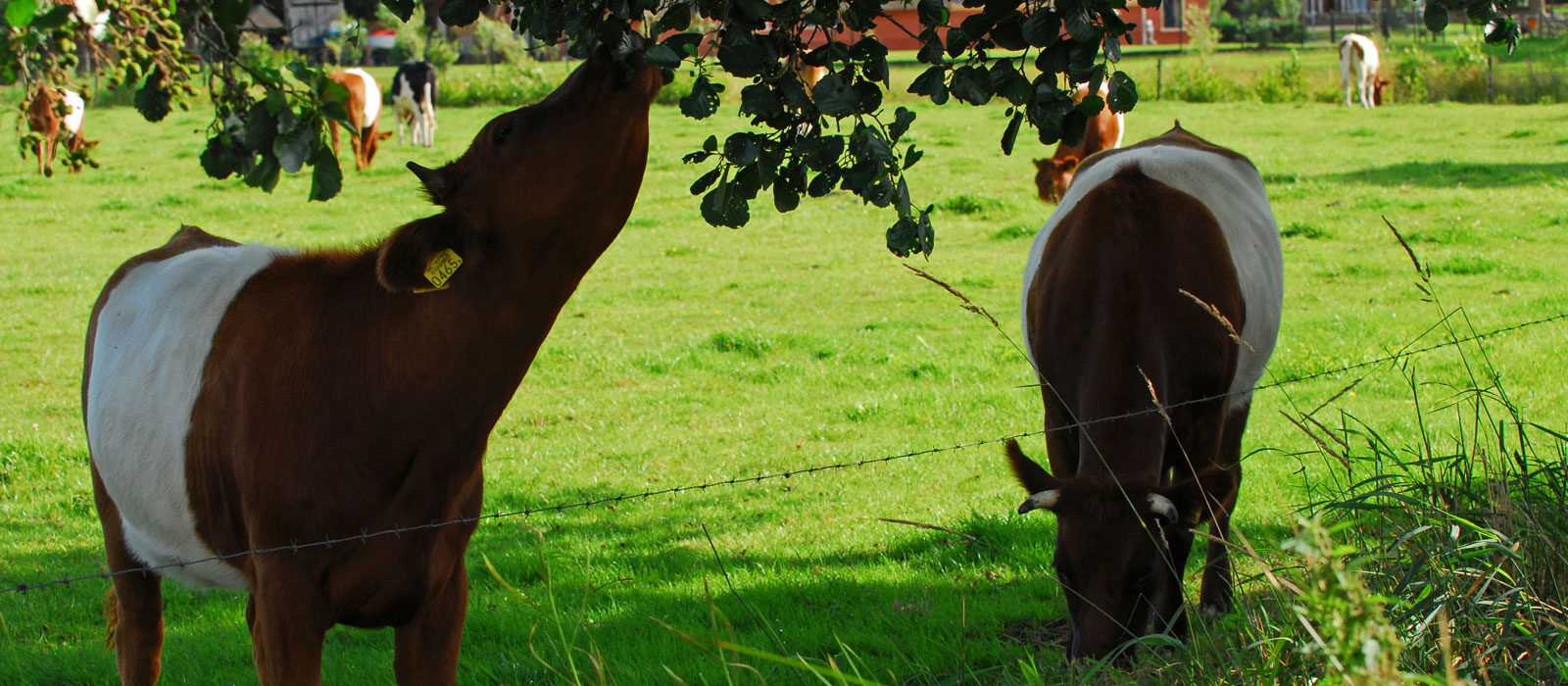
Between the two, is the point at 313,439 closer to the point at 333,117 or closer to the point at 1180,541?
the point at 333,117

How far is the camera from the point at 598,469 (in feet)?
22.2

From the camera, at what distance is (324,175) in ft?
11.3

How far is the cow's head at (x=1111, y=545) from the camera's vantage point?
3502 millimetres

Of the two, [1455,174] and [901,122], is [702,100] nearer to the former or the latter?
[901,122]

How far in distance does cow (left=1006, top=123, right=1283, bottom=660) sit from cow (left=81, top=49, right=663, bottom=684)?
1.46 metres

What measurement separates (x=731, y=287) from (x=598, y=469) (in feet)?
15.7

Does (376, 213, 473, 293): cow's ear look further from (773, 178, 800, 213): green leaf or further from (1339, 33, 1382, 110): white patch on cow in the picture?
(1339, 33, 1382, 110): white patch on cow

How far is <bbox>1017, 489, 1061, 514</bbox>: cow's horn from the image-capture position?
3.50 meters

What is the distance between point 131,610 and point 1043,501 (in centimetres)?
259

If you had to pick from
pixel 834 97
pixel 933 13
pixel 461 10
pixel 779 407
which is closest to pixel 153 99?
pixel 461 10

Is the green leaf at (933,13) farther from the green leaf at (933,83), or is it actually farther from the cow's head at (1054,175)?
the cow's head at (1054,175)

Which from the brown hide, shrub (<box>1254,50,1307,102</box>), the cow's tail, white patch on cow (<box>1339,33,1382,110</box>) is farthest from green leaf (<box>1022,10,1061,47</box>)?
shrub (<box>1254,50,1307,102</box>)

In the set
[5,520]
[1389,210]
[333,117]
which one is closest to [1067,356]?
[333,117]

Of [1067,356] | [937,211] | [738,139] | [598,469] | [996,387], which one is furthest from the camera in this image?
[937,211]
